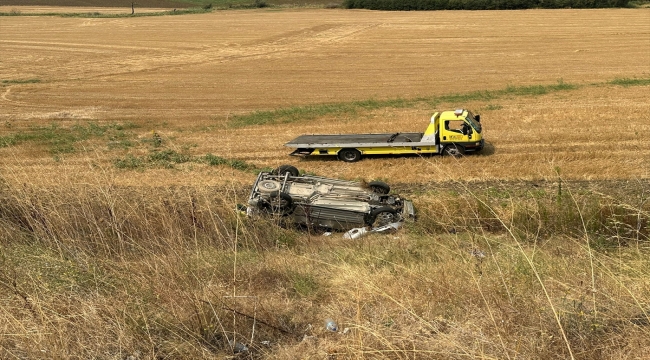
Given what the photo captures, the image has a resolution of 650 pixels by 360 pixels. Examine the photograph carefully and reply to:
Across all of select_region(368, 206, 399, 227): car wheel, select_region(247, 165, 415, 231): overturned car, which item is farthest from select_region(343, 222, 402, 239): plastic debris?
select_region(368, 206, 399, 227): car wheel

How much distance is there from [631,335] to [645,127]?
16.7 metres

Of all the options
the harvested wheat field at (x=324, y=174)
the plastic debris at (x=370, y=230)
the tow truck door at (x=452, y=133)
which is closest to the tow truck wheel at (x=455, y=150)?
the tow truck door at (x=452, y=133)

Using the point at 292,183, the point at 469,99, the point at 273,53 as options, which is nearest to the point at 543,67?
the point at 469,99

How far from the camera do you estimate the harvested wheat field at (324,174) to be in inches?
147

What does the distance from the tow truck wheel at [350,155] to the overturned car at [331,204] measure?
440 centimetres

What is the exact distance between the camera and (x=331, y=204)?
10672 millimetres

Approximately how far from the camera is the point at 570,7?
65.3 meters

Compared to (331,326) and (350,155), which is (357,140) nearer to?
(350,155)

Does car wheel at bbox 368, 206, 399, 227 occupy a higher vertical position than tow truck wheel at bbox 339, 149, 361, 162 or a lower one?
higher

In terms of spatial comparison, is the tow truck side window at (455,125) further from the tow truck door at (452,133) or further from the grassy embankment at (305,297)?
the grassy embankment at (305,297)

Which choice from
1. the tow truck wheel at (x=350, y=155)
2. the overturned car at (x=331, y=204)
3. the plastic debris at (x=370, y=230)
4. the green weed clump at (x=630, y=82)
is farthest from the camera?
the green weed clump at (x=630, y=82)

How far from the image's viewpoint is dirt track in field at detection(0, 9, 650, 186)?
55.3 ft

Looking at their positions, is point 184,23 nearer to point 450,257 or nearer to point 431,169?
point 431,169

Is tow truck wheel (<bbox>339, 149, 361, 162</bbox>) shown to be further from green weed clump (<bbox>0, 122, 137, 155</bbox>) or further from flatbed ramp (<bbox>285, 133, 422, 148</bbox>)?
green weed clump (<bbox>0, 122, 137, 155</bbox>)
